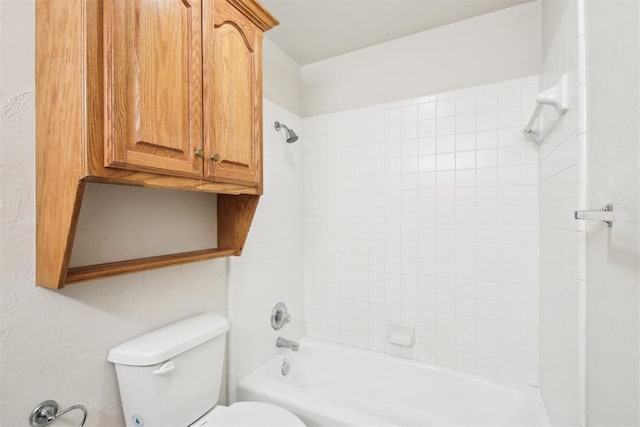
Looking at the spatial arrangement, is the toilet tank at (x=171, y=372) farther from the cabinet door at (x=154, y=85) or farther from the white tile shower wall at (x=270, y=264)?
the cabinet door at (x=154, y=85)

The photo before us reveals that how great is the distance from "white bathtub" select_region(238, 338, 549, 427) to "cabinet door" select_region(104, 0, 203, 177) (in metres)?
1.20

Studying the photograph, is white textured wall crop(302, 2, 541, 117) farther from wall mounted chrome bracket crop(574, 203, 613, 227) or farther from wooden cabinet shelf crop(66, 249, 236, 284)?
wooden cabinet shelf crop(66, 249, 236, 284)

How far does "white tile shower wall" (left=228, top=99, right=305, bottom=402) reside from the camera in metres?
1.75

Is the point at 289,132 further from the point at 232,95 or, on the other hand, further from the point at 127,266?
the point at 127,266

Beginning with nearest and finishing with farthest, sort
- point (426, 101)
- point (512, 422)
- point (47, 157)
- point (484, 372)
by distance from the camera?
point (47, 157) → point (512, 422) → point (484, 372) → point (426, 101)

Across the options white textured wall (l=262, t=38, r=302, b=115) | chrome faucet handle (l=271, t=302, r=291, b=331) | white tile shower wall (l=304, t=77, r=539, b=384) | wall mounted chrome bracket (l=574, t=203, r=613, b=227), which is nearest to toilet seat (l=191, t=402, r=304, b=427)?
chrome faucet handle (l=271, t=302, r=291, b=331)

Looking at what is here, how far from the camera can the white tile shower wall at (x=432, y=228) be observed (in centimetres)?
171

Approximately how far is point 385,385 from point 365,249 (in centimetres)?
86

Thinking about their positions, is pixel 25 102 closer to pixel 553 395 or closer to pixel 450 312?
pixel 450 312

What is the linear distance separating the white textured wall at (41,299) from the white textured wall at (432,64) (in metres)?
1.46

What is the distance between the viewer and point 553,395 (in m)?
1.36

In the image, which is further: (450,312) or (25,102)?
(450,312)

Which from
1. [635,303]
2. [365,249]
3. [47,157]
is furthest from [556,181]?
[47,157]

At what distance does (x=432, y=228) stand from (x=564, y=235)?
30.4 inches
